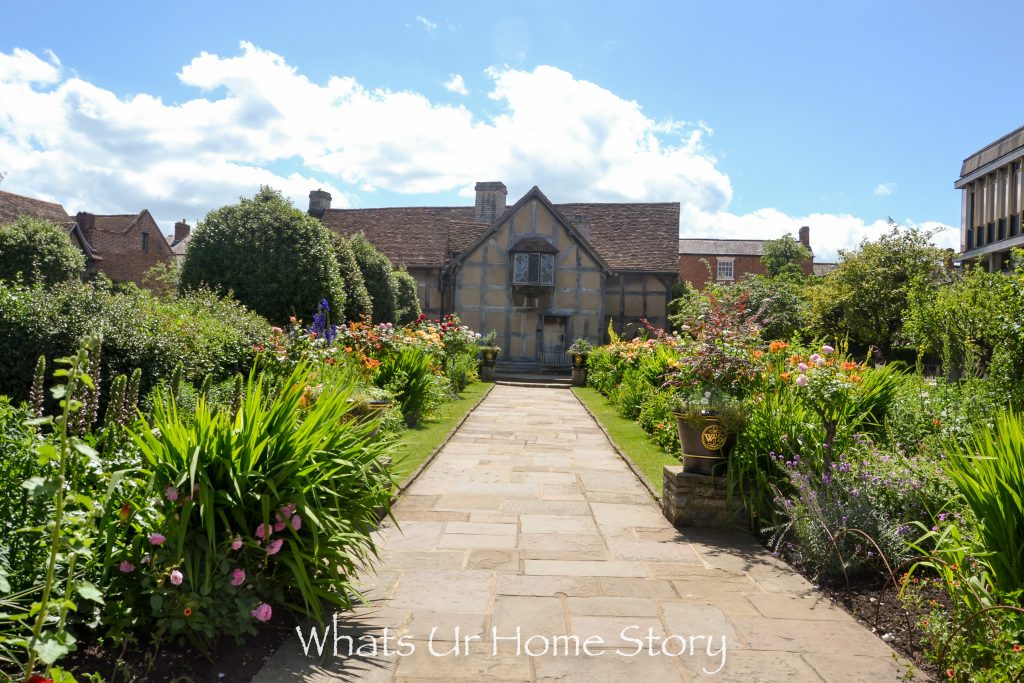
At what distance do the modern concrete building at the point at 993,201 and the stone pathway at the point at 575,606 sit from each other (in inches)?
1156

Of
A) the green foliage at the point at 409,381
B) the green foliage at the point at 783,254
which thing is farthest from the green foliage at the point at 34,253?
the green foliage at the point at 783,254

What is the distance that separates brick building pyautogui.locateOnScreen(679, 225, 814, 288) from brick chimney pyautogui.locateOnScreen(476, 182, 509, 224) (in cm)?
1538

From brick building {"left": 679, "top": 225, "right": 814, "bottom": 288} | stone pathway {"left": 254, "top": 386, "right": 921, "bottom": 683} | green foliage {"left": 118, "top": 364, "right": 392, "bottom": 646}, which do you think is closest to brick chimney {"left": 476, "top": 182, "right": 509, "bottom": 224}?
brick building {"left": 679, "top": 225, "right": 814, "bottom": 288}

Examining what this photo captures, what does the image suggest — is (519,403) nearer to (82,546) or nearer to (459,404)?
(459,404)

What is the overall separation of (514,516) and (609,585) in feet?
6.03

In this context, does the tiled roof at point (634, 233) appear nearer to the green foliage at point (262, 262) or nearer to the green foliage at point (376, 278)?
the green foliage at point (376, 278)

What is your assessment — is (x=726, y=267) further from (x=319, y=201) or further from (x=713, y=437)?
(x=713, y=437)

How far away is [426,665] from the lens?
11.5 ft

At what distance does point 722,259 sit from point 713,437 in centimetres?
4436

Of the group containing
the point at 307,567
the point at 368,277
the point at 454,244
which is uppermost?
the point at 454,244

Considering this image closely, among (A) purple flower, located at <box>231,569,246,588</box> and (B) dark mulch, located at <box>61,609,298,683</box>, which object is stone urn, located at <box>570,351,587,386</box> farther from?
(A) purple flower, located at <box>231,569,246,588</box>

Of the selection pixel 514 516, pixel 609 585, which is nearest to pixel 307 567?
pixel 609 585

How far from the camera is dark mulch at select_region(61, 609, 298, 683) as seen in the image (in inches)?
122

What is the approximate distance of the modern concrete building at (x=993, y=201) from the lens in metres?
29.8
